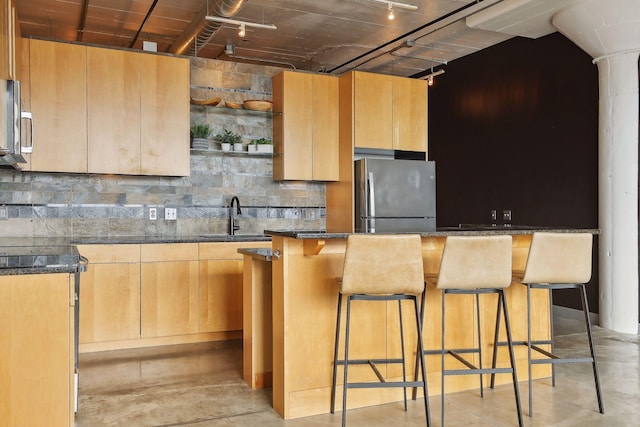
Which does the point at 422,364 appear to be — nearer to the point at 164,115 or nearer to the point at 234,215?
the point at 234,215

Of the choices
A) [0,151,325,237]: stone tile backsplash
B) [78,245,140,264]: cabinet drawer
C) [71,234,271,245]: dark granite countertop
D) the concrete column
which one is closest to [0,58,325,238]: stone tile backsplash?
[0,151,325,237]: stone tile backsplash

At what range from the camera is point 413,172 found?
591 centimetres

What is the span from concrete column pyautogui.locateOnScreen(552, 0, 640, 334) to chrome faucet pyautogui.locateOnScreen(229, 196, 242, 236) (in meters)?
3.71

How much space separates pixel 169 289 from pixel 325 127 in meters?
2.41

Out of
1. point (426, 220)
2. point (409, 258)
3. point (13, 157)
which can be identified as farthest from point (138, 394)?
point (426, 220)

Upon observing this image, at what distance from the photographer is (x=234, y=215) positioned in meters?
5.62

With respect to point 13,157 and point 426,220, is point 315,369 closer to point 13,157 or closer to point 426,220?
point 13,157

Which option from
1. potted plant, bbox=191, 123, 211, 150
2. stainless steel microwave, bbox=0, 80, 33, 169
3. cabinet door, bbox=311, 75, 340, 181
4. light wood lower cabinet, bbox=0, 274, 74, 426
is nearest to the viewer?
light wood lower cabinet, bbox=0, 274, 74, 426

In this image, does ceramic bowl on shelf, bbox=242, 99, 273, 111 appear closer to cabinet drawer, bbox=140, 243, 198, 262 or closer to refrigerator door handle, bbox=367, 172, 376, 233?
refrigerator door handle, bbox=367, 172, 376, 233

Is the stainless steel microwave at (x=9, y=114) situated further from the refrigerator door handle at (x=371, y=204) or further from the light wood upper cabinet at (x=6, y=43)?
the refrigerator door handle at (x=371, y=204)

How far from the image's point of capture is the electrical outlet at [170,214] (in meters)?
5.34

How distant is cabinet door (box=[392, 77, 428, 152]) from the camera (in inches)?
235

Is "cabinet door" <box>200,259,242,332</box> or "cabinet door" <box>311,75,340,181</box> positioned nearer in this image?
"cabinet door" <box>200,259,242,332</box>

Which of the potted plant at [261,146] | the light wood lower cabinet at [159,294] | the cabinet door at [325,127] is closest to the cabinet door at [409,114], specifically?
the cabinet door at [325,127]
